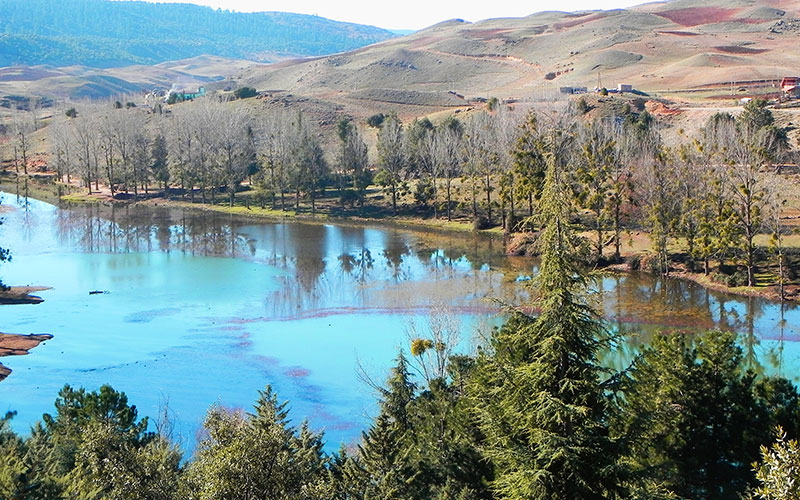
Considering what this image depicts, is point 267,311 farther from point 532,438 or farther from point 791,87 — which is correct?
point 791,87

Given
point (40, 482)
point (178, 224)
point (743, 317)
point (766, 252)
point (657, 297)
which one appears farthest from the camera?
point (178, 224)

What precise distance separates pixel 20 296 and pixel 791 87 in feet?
250

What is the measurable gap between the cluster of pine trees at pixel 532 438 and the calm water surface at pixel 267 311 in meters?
1.39

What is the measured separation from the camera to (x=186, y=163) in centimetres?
8306

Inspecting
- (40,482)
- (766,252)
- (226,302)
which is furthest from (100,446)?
(766,252)

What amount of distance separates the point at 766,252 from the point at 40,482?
4199 centimetres

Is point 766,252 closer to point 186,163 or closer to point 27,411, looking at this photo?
point 27,411

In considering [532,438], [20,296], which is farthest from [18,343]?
[532,438]

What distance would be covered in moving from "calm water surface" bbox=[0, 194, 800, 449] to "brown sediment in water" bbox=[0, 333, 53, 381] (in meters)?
0.76

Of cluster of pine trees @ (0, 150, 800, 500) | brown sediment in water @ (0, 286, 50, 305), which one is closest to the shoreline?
cluster of pine trees @ (0, 150, 800, 500)

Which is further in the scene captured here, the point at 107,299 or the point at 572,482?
the point at 107,299

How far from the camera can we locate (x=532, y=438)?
12.8 m

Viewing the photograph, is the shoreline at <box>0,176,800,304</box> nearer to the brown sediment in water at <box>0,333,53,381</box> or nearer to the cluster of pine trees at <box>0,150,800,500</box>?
the cluster of pine trees at <box>0,150,800,500</box>

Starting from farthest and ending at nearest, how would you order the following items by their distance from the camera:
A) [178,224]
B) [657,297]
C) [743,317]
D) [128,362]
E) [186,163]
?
[186,163], [178,224], [657,297], [743,317], [128,362]
